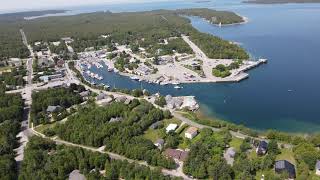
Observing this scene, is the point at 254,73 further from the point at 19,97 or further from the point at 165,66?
the point at 19,97

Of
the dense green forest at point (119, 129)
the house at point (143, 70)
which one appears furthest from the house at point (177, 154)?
the house at point (143, 70)

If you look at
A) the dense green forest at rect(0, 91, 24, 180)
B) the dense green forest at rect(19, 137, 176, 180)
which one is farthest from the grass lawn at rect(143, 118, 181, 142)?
the dense green forest at rect(0, 91, 24, 180)

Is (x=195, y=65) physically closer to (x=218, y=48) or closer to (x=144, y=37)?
(x=218, y=48)

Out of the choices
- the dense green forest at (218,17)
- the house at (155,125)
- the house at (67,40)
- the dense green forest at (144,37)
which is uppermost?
the dense green forest at (218,17)

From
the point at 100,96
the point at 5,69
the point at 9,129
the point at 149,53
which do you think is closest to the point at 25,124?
the point at 9,129

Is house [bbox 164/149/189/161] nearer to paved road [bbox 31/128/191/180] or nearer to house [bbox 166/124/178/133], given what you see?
paved road [bbox 31/128/191/180]

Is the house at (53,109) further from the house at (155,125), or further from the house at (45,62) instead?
the house at (45,62)
